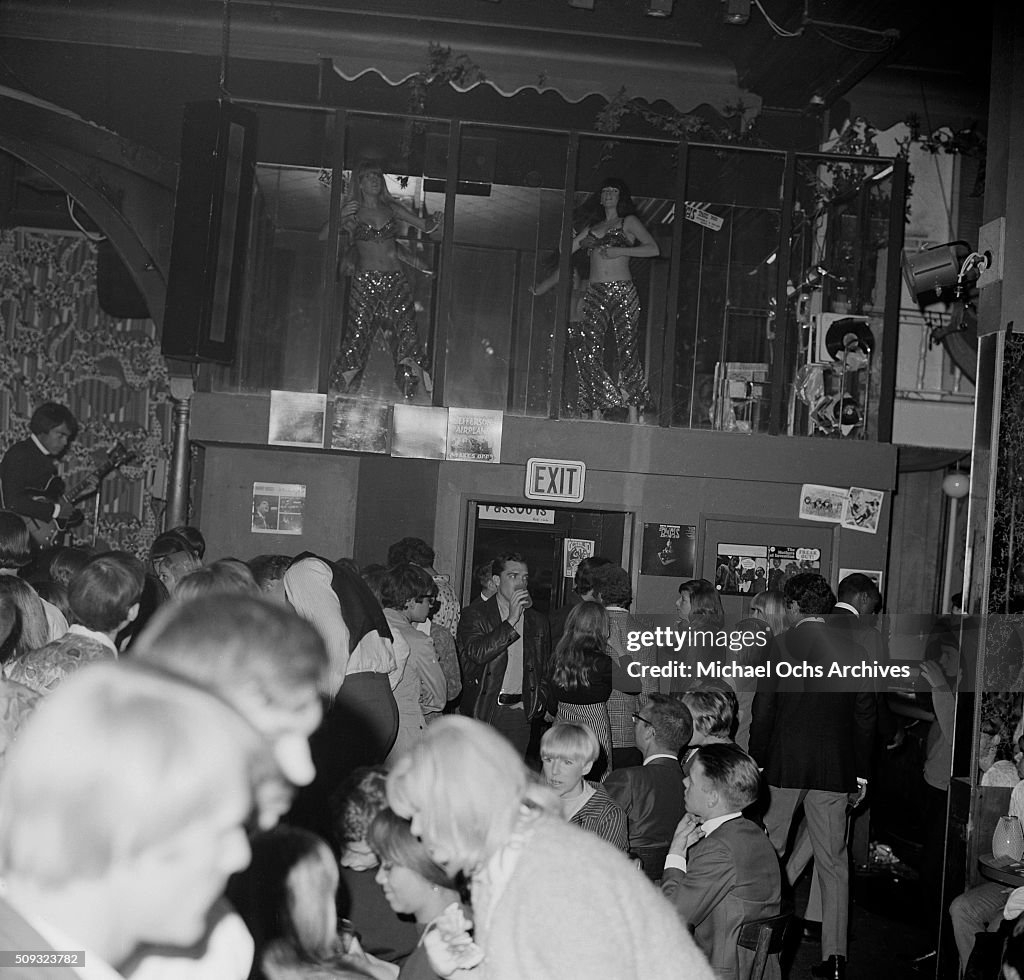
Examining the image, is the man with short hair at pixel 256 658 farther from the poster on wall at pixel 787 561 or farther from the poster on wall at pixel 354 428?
the poster on wall at pixel 787 561

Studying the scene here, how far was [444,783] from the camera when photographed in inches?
79.9

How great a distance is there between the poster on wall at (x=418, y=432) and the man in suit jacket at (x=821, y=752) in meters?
4.26

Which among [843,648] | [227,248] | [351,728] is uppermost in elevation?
[227,248]

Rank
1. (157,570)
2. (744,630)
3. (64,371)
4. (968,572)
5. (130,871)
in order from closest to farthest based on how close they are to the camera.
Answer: (130,871) → (968,572) → (157,570) → (744,630) → (64,371)

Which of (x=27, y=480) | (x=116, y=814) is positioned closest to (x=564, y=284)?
(x=27, y=480)

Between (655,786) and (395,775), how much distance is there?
294 centimetres

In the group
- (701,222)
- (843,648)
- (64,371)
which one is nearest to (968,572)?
(843,648)

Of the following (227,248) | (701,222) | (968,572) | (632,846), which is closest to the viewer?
(632,846)

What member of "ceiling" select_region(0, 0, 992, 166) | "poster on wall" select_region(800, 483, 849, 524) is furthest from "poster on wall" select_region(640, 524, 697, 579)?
"ceiling" select_region(0, 0, 992, 166)

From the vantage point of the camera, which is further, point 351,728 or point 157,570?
point 157,570

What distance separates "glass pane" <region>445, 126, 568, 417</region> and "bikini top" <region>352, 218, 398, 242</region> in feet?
1.94

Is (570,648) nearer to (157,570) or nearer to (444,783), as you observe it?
(157,570)

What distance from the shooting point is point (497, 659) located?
21.7ft

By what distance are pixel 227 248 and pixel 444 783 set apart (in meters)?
7.98
